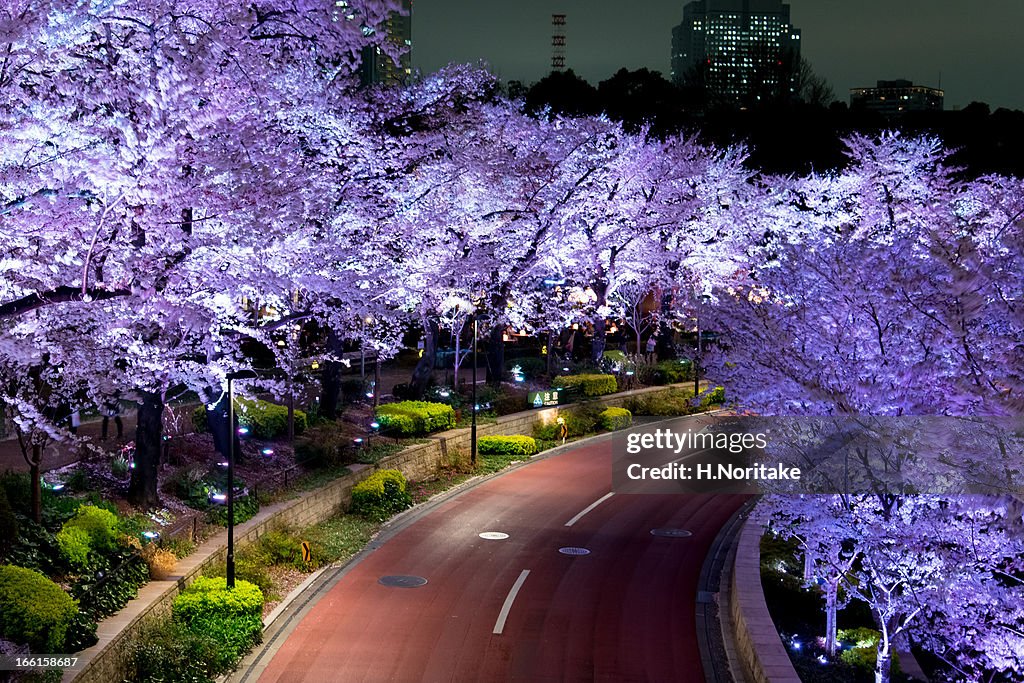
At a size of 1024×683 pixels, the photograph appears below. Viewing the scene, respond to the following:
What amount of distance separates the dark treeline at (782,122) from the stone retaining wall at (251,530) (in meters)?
31.3

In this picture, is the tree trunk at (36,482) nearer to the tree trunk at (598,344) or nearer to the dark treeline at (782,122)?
the tree trunk at (598,344)

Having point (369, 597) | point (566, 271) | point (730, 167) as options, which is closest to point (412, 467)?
point (369, 597)

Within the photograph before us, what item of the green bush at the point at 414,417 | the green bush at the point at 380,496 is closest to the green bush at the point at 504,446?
the green bush at the point at 414,417

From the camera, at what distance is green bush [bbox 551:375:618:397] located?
4022 centimetres

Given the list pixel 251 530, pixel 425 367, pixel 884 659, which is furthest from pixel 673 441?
pixel 884 659

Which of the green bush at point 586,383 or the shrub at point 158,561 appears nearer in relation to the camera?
the shrub at point 158,561

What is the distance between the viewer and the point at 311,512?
22.0 metres

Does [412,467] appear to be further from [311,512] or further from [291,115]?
[291,115]

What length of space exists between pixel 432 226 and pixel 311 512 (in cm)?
1061

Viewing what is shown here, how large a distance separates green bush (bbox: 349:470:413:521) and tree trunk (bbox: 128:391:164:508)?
20.6ft

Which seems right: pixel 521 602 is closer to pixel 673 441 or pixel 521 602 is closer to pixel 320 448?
pixel 320 448

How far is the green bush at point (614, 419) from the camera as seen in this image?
3800cm

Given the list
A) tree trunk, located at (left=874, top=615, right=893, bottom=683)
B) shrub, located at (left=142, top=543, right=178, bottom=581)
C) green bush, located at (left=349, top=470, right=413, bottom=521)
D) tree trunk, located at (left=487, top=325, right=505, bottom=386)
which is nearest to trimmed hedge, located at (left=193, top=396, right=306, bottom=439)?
green bush, located at (left=349, top=470, right=413, bottom=521)

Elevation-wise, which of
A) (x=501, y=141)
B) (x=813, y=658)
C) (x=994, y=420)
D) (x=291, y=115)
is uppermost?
(x=501, y=141)
